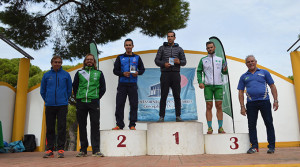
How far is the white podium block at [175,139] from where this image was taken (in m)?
3.99

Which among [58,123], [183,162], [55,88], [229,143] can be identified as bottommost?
[183,162]

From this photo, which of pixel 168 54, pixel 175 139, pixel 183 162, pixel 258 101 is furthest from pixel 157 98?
pixel 183 162

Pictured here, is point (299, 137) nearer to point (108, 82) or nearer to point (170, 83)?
point (170, 83)

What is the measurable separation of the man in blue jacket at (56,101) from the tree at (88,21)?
4.74 metres

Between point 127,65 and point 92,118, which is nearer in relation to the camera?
point 92,118

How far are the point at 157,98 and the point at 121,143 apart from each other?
3.56 m

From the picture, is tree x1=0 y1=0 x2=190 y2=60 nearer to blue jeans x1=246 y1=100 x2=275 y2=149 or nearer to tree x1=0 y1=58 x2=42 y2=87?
blue jeans x1=246 y1=100 x2=275 y2=149

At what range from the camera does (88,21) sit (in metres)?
9.48

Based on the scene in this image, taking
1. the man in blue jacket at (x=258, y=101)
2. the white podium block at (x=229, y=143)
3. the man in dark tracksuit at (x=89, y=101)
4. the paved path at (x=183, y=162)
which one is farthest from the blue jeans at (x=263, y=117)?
the man in dark tracksuit at (x=89, y=101)

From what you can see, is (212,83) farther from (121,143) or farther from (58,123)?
(58,123)

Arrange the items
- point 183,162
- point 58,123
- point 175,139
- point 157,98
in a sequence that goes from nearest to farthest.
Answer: point 183,162, point 58,123, point 175,139, point 157,98

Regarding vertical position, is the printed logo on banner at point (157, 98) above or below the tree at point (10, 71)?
below

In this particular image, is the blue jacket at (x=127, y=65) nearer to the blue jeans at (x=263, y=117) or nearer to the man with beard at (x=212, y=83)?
the man with beard at (x=212, y=83)

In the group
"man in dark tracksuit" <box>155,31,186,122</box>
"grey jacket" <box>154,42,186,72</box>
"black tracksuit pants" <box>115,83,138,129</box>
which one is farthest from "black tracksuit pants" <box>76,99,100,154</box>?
"grey jacket" <box>154,42,186,72</box>
